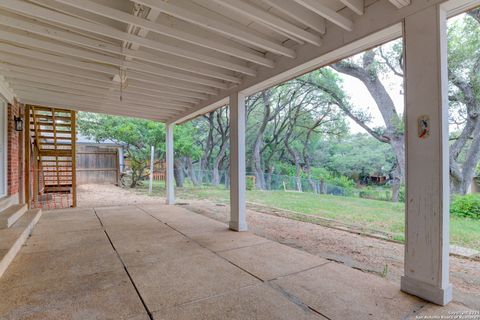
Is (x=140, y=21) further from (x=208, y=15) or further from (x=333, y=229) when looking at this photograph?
(x=333, y=229)

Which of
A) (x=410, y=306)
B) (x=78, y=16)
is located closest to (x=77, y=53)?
(x=78, y=16)

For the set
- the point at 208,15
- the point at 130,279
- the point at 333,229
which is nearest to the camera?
the point at 130,279

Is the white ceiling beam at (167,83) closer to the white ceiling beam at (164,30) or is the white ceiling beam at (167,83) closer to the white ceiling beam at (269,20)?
the white ceiling beam at (164,30)

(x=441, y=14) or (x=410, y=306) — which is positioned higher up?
(x=441, y=14)

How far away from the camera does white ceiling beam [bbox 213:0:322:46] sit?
7.41 ft

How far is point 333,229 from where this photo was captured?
4605 millimetres

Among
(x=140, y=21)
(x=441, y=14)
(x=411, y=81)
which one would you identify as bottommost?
(x=411, y=81)

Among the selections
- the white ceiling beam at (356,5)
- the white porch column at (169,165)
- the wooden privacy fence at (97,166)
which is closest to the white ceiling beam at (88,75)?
the white porch column at (169,165)

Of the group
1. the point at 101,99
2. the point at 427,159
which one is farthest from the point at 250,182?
the point at 427,159

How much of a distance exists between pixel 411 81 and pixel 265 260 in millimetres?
2267

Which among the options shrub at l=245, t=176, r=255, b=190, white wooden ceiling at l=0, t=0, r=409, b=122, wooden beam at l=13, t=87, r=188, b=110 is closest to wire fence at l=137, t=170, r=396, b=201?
shrub at l=245, t=176, r=255, b=190

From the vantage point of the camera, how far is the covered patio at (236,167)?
1.98 metres

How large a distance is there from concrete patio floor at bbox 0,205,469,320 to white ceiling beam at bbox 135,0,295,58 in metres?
2.44

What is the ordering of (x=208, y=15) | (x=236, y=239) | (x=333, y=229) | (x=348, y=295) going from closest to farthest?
(x=348, y=295)
(x=208, y=15)
(x=236, y=239)
(x=333, y=229)
